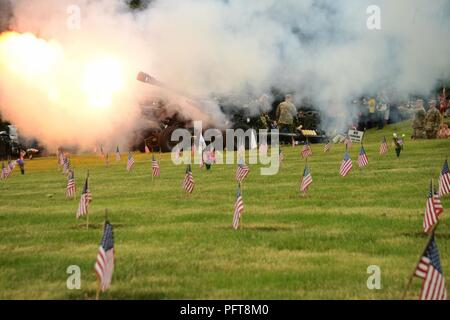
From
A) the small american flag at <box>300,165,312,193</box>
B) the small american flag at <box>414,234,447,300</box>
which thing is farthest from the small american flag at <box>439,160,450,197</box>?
the small american flag at <box>414,234,447,300</box>

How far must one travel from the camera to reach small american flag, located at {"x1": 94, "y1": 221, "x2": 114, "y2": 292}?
12609 mm

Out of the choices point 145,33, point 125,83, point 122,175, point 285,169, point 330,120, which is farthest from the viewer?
point 330,120

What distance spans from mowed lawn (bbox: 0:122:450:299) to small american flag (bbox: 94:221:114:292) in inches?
17.4

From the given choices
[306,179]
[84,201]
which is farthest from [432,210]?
[84,201]

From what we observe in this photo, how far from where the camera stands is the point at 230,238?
723 inches

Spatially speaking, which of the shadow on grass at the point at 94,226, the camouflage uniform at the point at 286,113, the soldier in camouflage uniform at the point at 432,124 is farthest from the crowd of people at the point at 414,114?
the shadow on grass at the point at 94,226

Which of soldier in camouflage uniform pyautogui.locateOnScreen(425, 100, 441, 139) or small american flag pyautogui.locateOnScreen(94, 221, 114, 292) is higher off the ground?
soldier in camouflage uniform pyautogui.locateOnScreen(425, 100, 441, 139)

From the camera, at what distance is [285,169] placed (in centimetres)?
3806

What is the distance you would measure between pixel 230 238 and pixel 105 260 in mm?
5995

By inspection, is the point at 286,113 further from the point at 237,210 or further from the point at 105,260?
the point at 105,260

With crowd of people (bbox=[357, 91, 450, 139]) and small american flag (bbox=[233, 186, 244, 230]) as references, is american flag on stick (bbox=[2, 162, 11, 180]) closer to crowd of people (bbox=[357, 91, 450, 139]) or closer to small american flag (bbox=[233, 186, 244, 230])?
crowd of people (bbox=[357, 91, 450, 139])

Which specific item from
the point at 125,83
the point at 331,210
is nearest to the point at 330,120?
the point at 125,83
